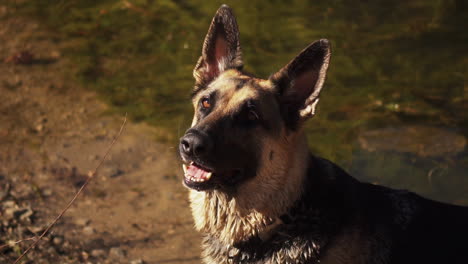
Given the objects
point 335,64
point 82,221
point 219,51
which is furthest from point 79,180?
point 335,64

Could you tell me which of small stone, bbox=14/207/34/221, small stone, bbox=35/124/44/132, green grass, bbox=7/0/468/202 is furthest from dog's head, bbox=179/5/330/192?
small stone, bbox=35/124/44/132

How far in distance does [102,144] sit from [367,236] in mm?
4236

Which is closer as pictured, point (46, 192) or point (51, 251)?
point (51, 251)

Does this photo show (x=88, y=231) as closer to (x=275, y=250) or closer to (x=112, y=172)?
(x=112, y=172)

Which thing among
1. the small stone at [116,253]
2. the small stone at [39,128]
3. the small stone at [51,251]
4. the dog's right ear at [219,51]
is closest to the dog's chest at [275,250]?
the dog's right ear at [219,51]

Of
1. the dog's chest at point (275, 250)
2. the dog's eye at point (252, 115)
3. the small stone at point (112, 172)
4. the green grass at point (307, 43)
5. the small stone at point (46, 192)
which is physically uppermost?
Answer: the dog's eye at point (252, 115)

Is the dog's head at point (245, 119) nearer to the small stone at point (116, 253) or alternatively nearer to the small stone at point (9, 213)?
the small stone at point (116, 253)

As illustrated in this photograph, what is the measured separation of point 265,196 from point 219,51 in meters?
1.31

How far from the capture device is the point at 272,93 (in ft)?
14.5

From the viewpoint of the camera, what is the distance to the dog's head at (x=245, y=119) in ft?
13.3

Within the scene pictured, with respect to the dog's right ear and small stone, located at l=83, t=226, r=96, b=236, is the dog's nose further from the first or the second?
small stone, located at l=83, t=226, r=96, b=236

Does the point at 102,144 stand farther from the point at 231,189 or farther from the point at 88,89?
the point at 231,189

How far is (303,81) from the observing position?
4340 mm

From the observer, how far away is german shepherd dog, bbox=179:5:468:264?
13.5ft
